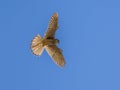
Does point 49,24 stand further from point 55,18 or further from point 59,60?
point 59,60

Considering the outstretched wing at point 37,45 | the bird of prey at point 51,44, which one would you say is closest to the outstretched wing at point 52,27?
the bird of prey at point 51,44

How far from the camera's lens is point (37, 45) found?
5121mm

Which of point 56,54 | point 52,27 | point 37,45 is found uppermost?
point 52,27

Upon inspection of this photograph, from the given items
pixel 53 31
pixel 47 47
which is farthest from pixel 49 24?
pixel 47 47

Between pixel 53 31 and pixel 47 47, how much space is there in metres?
0.36

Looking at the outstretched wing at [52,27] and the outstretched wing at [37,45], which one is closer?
the outstretched wing at [37,45]

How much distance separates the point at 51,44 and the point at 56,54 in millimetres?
262

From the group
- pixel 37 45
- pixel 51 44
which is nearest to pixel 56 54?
pixel 51 44

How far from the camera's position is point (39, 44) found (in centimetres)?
521

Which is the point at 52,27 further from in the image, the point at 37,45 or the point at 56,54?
the point at 56,54

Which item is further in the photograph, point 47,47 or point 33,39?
point 47,47

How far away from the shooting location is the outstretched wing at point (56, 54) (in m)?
5.48

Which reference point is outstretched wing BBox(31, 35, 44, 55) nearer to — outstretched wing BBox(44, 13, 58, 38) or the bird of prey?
the bird of prey

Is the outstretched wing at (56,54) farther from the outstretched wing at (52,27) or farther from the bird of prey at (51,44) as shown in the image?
the outstretched wing at (52,27)
